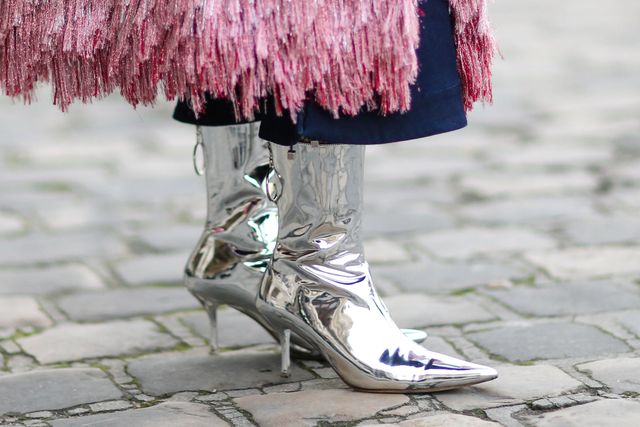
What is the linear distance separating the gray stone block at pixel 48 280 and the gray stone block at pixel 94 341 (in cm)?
26

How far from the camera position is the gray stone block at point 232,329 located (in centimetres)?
198

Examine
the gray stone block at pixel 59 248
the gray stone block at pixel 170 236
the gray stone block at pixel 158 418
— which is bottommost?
the gray stone block at pixel 158 418

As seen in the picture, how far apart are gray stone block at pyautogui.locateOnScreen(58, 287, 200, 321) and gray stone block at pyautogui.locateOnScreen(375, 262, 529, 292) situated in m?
0.46

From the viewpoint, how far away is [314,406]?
5.26 feet

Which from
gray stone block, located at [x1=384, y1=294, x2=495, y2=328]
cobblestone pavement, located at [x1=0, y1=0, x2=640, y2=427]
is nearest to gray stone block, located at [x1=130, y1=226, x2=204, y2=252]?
cobblestone pavement, located at [x1=0, y1=0, x2=640, y2=427]

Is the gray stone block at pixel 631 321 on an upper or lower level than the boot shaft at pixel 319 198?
lower

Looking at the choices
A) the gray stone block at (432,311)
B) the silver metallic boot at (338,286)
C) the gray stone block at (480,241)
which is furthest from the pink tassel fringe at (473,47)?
the gray stone block at (480,241)

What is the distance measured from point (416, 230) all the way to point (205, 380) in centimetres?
110

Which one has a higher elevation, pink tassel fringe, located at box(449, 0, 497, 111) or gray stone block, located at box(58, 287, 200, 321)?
pink tassel fringe, located at box(449, 0, 497, 111)

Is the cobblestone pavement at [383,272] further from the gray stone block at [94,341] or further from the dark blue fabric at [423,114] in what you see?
the dark blue fabric at [423,114]

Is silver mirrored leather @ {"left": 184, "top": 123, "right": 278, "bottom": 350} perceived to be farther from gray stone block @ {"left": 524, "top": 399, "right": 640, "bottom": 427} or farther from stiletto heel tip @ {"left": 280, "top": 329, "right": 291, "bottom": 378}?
gray stone block @ {"left": 524, "top": 399, "right": 640, "bottom": 427}

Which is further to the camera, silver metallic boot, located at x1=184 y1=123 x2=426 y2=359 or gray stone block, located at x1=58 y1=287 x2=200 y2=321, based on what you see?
gray stone block, located at x1=58 y1=287 x2=200 y2=321

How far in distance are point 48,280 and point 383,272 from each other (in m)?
0.75

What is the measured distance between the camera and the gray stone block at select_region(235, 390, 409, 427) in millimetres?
1561
